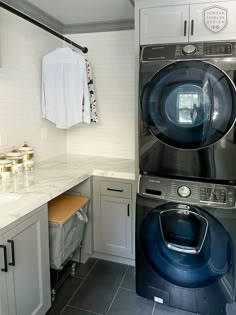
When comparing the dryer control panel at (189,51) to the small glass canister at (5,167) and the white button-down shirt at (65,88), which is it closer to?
the white button-down shirt at (65,88)

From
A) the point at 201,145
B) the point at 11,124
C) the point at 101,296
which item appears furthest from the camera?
the point at 11,124

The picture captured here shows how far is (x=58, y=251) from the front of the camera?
1812 mm

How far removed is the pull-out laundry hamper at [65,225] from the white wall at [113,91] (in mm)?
822

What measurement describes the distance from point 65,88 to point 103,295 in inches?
70.8

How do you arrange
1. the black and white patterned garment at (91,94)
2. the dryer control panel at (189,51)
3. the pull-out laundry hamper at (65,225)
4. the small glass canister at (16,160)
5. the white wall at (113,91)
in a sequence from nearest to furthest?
the dryer control panel at (189,51) → the pull-out laundry hamper at (65,225) → the small glass canister at (16,160) → the black and white patterned garment at (91,94) → the white wall at (113,91)

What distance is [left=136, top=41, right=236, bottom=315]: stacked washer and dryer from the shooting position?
1.50 meters

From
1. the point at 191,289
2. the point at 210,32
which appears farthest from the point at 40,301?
the point at 210,32

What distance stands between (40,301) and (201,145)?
1.38m

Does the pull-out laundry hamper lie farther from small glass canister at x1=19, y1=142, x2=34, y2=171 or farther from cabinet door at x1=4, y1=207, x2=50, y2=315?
small glass canister at x1=19, y1=142, x2=34, y2=171

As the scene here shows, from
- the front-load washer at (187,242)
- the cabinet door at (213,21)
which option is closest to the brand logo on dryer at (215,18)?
the cabinet door at (213,21)

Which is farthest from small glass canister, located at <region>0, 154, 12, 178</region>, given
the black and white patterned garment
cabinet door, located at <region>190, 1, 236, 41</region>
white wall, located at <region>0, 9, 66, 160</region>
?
cabinet door, located at <region>190, 1, 236, 41</region>

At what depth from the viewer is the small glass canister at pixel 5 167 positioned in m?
1.88

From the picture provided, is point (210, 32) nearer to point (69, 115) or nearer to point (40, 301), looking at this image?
point (69, 115)

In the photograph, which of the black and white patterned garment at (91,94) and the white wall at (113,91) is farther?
the white wall at (113,91)
